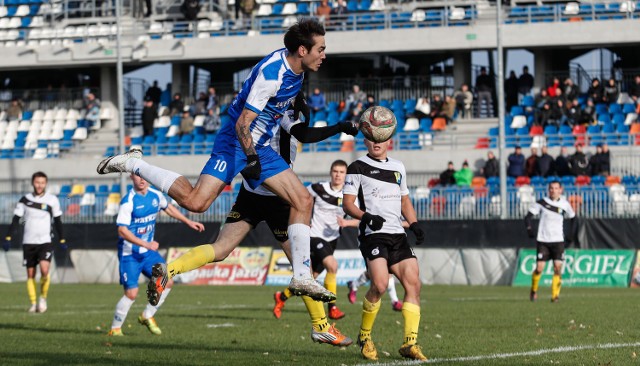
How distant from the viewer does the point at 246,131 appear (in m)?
9.50

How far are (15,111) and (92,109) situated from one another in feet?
13.0

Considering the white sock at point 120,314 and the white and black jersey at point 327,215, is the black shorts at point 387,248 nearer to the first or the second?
the white sock at point 120,314

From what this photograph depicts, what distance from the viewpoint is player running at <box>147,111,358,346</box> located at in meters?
9.95

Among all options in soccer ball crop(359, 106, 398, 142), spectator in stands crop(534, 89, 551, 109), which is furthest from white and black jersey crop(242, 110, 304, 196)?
spectator in stands crop(534, 89, 551, 109)

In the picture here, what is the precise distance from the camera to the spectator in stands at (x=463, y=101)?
38.7 metres

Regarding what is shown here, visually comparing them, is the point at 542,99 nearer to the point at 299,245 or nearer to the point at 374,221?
the point at 374,221

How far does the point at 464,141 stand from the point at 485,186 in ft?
16.2

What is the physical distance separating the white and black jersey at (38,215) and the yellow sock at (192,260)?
33.8ft

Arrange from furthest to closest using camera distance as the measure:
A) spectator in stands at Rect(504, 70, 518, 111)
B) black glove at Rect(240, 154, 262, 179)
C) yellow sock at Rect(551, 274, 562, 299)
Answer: spectator in stands at Rect(504, 70, 518, 111)
yellow sock at Rect(551, 274, 562, 299)
black glove at Rect(240, 154, 262, 179)

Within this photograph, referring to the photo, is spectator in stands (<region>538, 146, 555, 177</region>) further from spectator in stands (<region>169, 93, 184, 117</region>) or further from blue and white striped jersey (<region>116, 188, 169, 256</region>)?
blue and white striped jersey (<region>116, 188, 169, 256</region>)

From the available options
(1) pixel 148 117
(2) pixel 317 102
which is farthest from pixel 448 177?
(1) pixel 148 117

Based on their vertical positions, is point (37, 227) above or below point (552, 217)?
above

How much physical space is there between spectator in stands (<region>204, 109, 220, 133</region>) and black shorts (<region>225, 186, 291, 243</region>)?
30.2 meters

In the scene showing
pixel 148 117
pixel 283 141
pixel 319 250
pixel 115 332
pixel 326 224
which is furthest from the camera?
pixel 148 117
